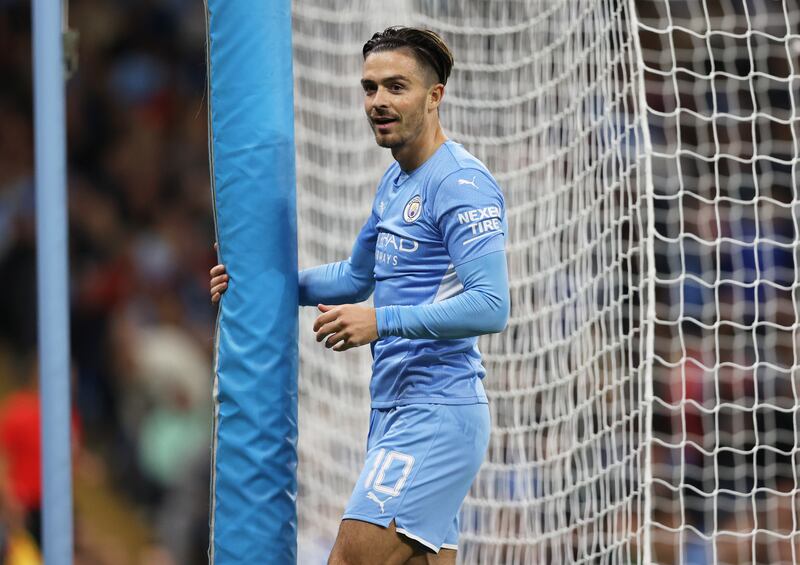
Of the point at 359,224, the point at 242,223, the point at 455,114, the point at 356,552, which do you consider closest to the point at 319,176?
the point at 359,224

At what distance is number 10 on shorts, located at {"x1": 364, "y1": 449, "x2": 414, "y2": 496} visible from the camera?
8.07ft

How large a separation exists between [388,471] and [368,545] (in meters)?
0.17

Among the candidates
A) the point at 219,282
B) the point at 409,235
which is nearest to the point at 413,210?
the point at 409,235

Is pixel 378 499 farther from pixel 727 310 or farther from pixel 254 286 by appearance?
pixel 727 310

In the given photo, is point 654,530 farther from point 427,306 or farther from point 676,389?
point 427,306

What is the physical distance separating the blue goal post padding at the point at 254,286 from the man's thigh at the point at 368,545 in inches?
14.0

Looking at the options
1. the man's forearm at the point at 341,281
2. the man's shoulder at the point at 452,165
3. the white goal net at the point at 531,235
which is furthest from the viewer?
the white goal net at the point at 531,235

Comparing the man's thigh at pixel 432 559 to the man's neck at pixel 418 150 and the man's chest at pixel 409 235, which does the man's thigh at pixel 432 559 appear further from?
the man's neck at pixel 418 150

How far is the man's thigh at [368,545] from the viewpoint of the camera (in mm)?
2430

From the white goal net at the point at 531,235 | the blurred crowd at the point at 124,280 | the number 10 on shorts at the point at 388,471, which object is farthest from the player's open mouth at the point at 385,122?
the blurred crowd at the point at 124,280

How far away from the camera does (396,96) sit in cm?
255

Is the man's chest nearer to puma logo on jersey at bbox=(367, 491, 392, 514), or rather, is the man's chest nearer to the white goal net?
puma logo on jersey at bbox=(367, 491, 392, 514)

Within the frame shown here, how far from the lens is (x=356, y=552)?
2.44 m

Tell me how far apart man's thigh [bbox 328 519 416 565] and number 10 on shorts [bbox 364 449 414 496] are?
7cm
